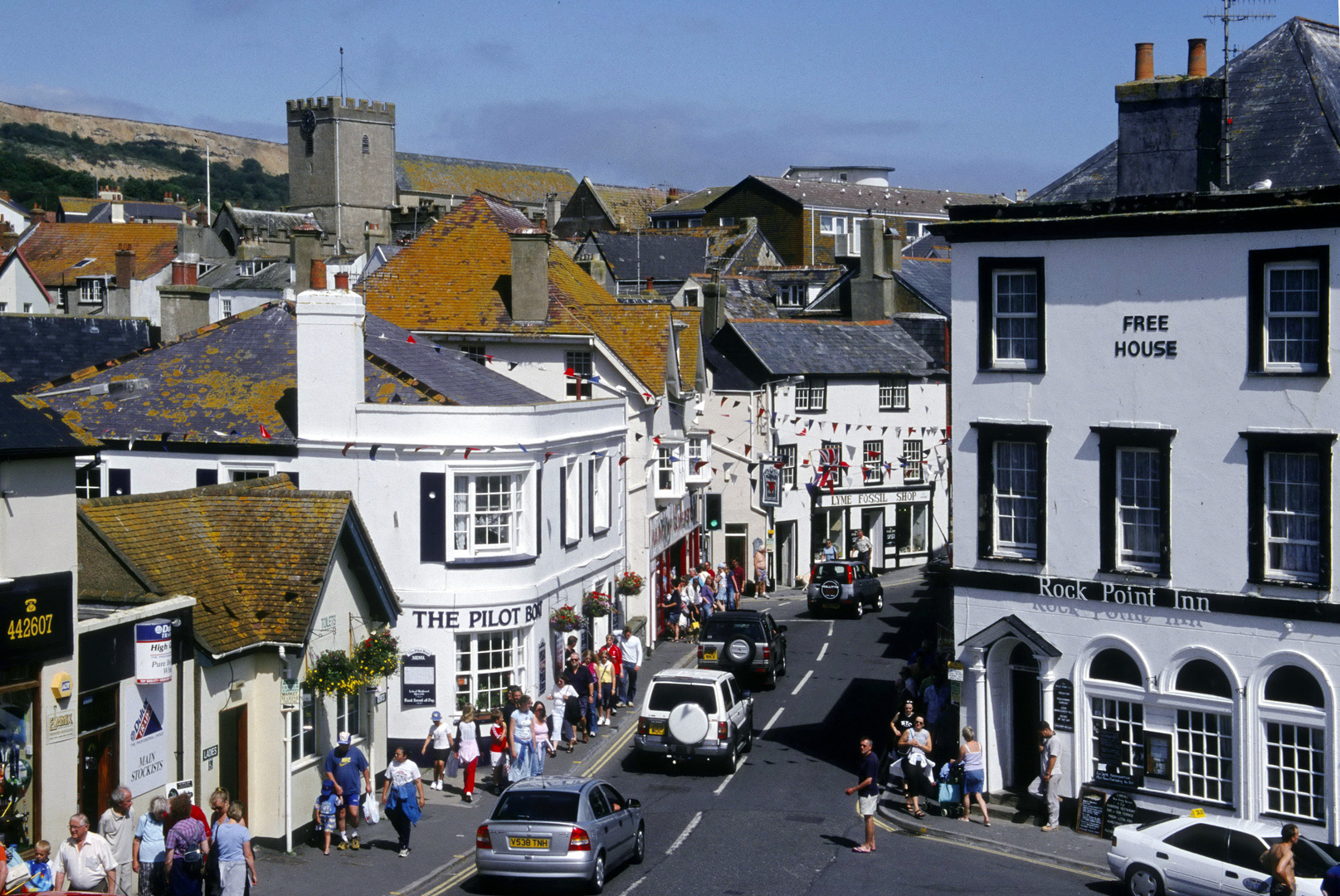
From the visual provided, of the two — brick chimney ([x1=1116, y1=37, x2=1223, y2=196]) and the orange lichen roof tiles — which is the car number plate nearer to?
the orange lichen roof tiles

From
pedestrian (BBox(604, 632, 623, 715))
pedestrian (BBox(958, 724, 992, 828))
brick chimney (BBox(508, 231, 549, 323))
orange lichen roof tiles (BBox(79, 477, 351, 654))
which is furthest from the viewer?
brick chimney (BBox(508, 231, 549, 323))

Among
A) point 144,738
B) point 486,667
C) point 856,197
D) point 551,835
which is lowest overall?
point 551,835

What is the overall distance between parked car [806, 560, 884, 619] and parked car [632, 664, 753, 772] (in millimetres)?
18328

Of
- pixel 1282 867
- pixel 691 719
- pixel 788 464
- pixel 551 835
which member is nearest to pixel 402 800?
pixel 551 835

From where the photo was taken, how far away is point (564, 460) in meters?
31.9

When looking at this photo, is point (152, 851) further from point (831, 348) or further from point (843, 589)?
point (831, 348)

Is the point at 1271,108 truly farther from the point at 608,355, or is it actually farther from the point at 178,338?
the point at 178,338

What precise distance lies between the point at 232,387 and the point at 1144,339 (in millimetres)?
17991

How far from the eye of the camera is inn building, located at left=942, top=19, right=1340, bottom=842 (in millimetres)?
22312

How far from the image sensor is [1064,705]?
80.2ft

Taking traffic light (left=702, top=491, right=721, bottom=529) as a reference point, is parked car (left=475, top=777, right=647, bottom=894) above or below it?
below

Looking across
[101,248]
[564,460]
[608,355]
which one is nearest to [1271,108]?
[564,460]

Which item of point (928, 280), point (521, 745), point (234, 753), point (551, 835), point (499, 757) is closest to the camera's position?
point (551, 835)

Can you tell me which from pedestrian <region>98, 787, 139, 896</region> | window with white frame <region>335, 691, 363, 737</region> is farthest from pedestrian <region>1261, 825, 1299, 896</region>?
pedestrian <region>98, 787, 139, 896</region>
